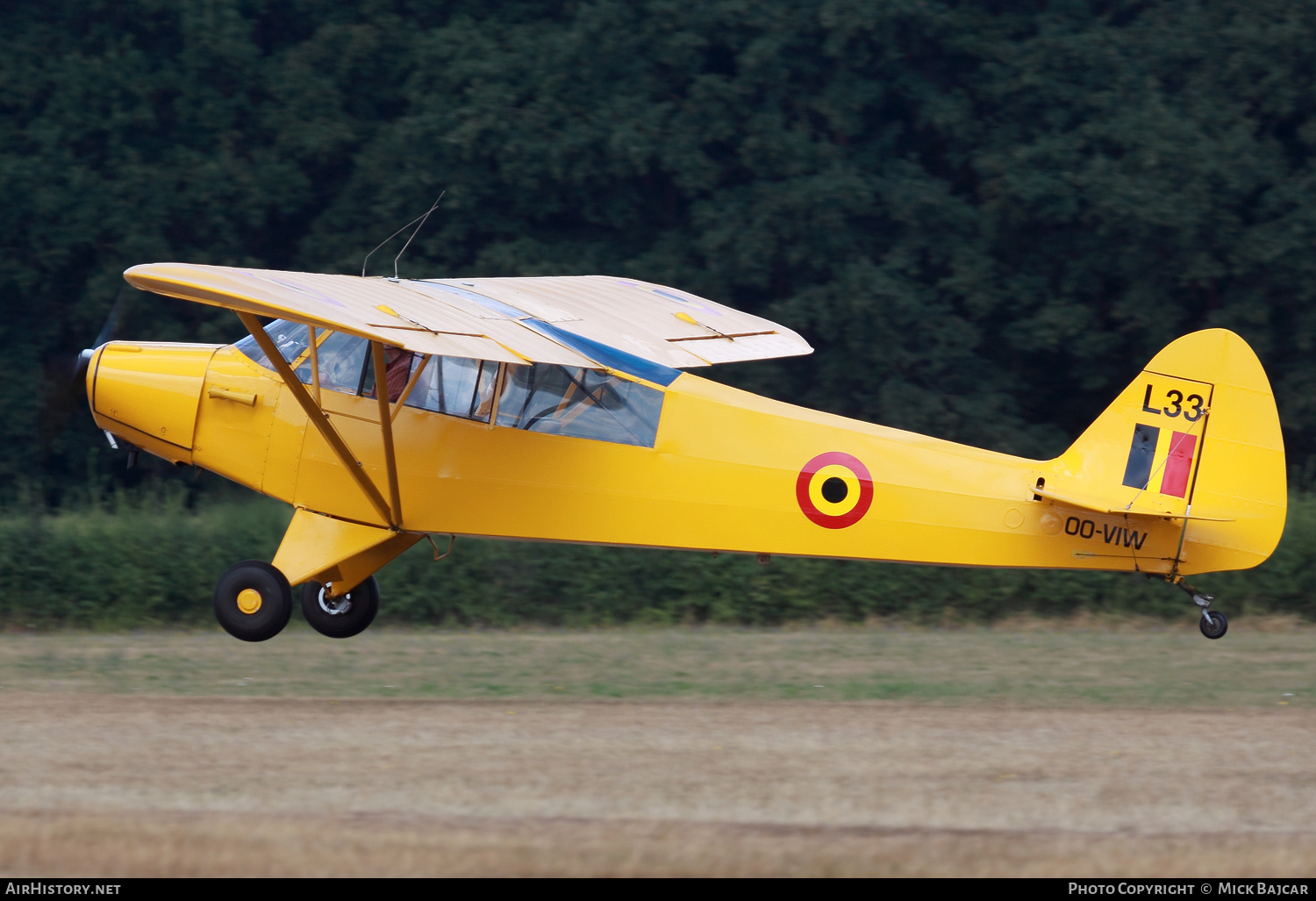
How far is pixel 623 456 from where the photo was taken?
9.21 metres

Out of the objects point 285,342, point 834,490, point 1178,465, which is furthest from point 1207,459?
point 285,342

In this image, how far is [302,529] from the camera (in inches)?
381

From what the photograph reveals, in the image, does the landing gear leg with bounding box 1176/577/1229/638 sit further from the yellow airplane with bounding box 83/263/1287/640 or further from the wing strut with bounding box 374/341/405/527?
the wing strut with bounding box 374/341/405/527

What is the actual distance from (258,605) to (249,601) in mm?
68

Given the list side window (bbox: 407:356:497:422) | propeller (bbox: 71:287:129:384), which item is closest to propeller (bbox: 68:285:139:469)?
propeller (bbox: 71:287:129:384)

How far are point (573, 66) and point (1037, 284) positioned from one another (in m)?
7.70

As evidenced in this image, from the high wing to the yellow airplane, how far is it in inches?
1.7

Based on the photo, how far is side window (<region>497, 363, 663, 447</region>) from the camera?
9.23m

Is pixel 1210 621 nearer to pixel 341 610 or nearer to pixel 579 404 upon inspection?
pixel 579 404

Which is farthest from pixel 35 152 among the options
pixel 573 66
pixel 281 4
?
pixel 573 66

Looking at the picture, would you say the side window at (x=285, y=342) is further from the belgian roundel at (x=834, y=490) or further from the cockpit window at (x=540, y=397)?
the belgian roundel at (x=834, y=490)

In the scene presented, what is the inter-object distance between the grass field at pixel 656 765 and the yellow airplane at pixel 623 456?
45.0 inches

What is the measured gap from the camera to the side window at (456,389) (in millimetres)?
9258

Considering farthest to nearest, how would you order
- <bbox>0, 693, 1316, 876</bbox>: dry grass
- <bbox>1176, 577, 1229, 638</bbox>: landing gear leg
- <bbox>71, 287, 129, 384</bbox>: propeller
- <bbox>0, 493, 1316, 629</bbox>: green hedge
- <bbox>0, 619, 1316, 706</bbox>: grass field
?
<bbox>0, 493, 1316, 629</bbox>: green hedge
<bbox>0, 619, 1316, 706</bbox>: grass field
<bbox>71, 287, 129, 384</bbox>: propeller
<bbox>1176, 577, 1229, 638</bbox>: landing gear leg
<bbox>0, 693, 1316, 876</bbox>: dry grass
